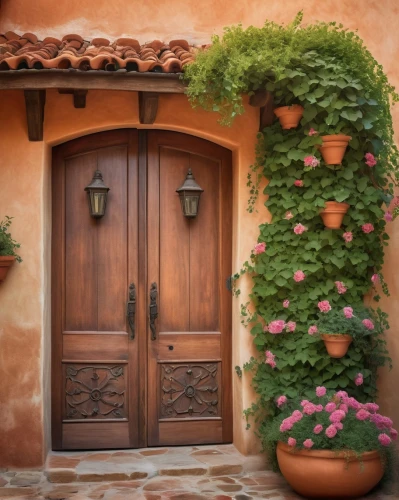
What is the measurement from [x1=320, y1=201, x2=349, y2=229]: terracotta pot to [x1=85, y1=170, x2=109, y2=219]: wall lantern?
6.35 feet

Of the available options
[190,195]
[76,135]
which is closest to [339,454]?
[190,195]

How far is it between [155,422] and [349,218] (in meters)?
2.52

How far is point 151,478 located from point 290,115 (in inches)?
127

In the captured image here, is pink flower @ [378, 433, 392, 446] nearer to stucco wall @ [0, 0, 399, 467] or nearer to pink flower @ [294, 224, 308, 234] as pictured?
stucco wall @ [0, 0, 399, 467]

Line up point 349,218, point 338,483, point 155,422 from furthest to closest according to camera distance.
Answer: point 155,422
point 349,218
point 338,483

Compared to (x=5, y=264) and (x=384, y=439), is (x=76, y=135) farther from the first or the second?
(x=384, y=439)

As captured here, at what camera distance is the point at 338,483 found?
5.49 meters

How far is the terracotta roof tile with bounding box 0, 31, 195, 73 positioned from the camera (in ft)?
19.2

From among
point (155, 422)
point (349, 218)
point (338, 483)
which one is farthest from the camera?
point (155, 422)

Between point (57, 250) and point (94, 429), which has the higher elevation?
point (57, 250)

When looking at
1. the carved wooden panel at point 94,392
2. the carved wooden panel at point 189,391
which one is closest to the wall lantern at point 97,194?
the carved wooden panel at point 94,392

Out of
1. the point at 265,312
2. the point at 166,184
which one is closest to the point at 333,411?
the point at 265,312

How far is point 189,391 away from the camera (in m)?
6.80

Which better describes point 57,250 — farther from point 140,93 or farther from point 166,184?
point 140,93
